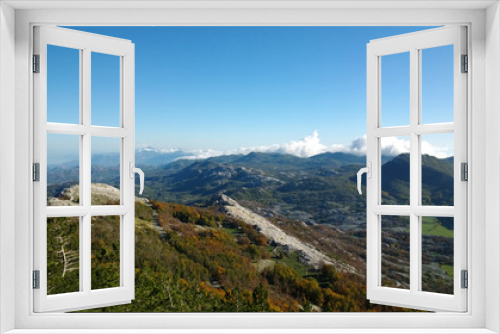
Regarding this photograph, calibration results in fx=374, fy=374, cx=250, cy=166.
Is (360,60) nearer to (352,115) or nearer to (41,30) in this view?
(352,115)

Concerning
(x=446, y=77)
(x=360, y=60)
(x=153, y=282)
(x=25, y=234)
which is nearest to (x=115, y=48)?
(x=25, y=234)

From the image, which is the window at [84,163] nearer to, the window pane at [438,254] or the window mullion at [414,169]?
the window mullion at [414,169]

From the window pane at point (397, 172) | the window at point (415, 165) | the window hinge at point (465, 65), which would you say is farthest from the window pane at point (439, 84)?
the window hinge at point (465, 65)

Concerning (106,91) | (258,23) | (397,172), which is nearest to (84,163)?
(258,23)

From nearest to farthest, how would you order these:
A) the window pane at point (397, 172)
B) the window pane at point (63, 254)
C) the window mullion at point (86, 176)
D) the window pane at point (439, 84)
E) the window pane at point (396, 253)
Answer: the window mullion at point (86, 176) < the window pane at point (63, 254) < the window pane at point (439, 84) < the window pane at point (396, 253) < the window pane at point (397, 172)

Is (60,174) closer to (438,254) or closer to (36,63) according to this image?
(36,63)
